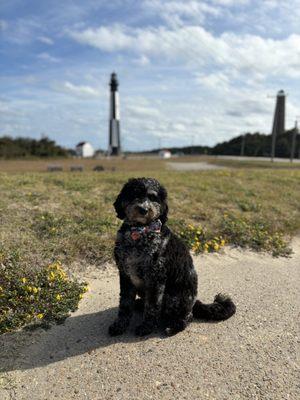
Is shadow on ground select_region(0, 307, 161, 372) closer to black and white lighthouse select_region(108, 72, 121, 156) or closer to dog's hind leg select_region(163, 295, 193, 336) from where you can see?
dog's hind leg select_region(163, 295, 193, 336)

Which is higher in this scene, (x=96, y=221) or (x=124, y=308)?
(x=96, y=221)

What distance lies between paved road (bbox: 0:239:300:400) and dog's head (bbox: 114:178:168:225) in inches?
55.0

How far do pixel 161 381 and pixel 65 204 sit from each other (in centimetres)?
522

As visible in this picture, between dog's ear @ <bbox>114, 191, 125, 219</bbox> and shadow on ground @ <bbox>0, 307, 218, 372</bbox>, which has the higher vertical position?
dog's ear @ <bbox>114, 191, 125, 219</bbox>

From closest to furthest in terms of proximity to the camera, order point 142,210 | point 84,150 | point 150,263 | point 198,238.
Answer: point 142,210 < point 150,263 < point 198,238 < point 84,150

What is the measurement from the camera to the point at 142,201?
3.96 meters

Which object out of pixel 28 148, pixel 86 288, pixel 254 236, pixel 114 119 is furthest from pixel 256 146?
pixel 86 288

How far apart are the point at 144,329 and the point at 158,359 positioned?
1.36 feet

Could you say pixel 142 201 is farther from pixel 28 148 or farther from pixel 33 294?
pixel 28 148

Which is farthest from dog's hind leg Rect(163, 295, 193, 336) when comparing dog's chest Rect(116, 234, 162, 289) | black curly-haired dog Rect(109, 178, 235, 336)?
Result: dog's chest Rect(116, 234, 162, 289)

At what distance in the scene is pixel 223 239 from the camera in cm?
794

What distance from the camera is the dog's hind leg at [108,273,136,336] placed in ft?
14.5

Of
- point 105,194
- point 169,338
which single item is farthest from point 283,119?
point 169,338

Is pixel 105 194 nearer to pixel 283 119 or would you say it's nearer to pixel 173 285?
pixel 173 285
